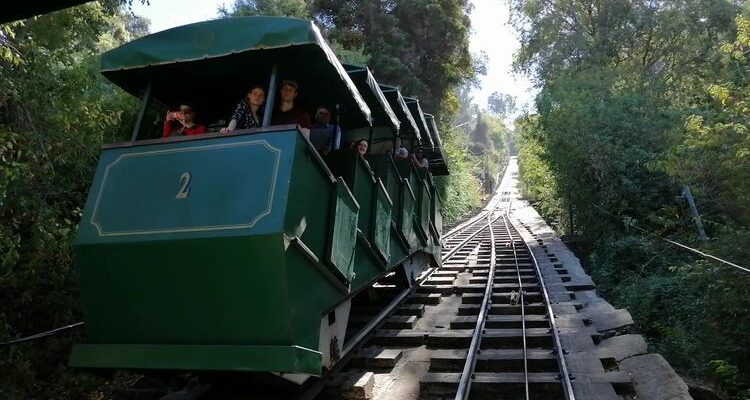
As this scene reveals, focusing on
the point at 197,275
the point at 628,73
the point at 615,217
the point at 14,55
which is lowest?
the point at 615,217

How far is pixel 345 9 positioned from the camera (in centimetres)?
2261

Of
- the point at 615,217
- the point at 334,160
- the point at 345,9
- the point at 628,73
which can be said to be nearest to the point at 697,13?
the point at 628,73

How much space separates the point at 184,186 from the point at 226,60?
114cm

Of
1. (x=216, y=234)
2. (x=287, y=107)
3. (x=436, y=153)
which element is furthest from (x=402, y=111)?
(x=216, y=234)

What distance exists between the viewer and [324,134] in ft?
15.8

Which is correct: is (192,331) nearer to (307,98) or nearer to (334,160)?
(334,160)

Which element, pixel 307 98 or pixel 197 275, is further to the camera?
pixel 307 98

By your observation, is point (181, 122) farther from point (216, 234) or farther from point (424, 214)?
point (424, 214)

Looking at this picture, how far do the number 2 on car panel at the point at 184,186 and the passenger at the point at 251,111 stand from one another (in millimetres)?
737

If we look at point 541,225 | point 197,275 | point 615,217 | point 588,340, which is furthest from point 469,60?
point 197,275

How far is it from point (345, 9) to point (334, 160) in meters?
19.2

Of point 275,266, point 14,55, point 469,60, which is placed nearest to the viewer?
point 275,266

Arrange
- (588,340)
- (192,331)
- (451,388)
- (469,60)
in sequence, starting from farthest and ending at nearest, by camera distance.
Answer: (469,60)
(588,340)
(451,388)
(192,331)

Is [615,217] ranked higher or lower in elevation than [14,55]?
lower
